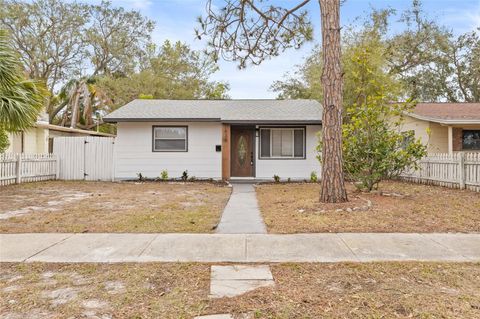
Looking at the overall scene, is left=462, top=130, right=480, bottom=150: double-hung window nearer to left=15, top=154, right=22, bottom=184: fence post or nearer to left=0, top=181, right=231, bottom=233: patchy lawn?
left=0, top=181, right=231, bottom=233: patchy lawn

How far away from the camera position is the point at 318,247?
186 inches

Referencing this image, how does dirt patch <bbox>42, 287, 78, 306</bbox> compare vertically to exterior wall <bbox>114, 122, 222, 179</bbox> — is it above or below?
below

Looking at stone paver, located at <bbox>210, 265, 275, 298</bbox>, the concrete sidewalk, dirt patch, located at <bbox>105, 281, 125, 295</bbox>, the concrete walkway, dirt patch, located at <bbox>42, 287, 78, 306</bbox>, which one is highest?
the concrete walkway

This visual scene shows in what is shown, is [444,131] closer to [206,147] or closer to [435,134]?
[435,134]

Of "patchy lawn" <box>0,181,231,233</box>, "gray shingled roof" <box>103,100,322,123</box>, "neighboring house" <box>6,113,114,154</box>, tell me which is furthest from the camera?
"neighboring house" <box>6,113,114,154</box>

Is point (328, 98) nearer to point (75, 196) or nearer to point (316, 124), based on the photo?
point (316, 124)

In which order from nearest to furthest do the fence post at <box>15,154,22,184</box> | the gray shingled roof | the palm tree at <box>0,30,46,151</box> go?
the palm tree at <box>0,30,46,151</box> → the fence post at <box>15,154,22,184</box> → the gray shingled roof

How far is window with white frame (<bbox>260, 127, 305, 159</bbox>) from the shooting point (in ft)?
47.3

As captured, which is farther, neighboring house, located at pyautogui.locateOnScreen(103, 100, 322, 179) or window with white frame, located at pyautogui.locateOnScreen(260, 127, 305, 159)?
window with white frame, located at pyautogui.locateOnScreen(260, 127, 305, 159)

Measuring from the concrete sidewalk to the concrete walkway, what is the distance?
1.16 feet

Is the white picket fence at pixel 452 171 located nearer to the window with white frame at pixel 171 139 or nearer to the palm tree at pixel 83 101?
the window with white frame at pixel 171 139

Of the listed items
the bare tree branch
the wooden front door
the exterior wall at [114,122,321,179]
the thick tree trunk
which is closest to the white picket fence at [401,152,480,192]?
the exterior wall at [114,122,321,179]

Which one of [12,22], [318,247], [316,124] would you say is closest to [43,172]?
[316,124]

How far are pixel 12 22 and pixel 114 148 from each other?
1906cm
